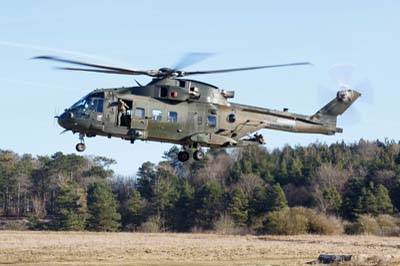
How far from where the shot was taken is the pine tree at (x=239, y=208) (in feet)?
275

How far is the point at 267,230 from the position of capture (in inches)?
3071

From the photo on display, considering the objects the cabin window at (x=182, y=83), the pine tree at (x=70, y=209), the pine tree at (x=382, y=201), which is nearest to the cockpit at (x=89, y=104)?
the cabin window at (x=182, y=83)

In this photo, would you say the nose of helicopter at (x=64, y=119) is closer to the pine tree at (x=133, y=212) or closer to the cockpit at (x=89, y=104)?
the cockpit at (x=89, y=104)

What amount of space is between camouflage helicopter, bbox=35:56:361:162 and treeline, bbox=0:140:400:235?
38.2 m

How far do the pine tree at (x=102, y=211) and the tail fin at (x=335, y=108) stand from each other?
4936cm

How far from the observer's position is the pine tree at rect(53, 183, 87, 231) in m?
89.5

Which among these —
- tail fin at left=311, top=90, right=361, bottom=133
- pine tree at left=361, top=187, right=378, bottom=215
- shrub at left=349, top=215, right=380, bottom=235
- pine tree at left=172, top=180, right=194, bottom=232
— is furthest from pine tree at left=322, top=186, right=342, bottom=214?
tail fin at left=311, top=90, right=361, bottom=133

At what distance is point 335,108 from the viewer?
42375 millimetres

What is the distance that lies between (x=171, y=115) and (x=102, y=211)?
5488 cm

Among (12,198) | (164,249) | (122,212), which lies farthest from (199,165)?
(164,249)

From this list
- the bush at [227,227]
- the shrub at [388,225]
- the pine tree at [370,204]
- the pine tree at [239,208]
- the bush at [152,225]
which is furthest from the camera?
the bush at [152,225]

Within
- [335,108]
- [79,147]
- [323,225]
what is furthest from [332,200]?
[79,147]

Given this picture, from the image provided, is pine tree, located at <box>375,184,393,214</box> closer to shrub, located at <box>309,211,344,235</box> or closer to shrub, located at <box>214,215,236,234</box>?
shrub, located at <box>309,211,344,235</box>

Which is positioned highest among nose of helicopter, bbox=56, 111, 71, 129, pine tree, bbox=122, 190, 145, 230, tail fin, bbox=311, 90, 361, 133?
tail fin, bbox=311, 90, 361, 133
